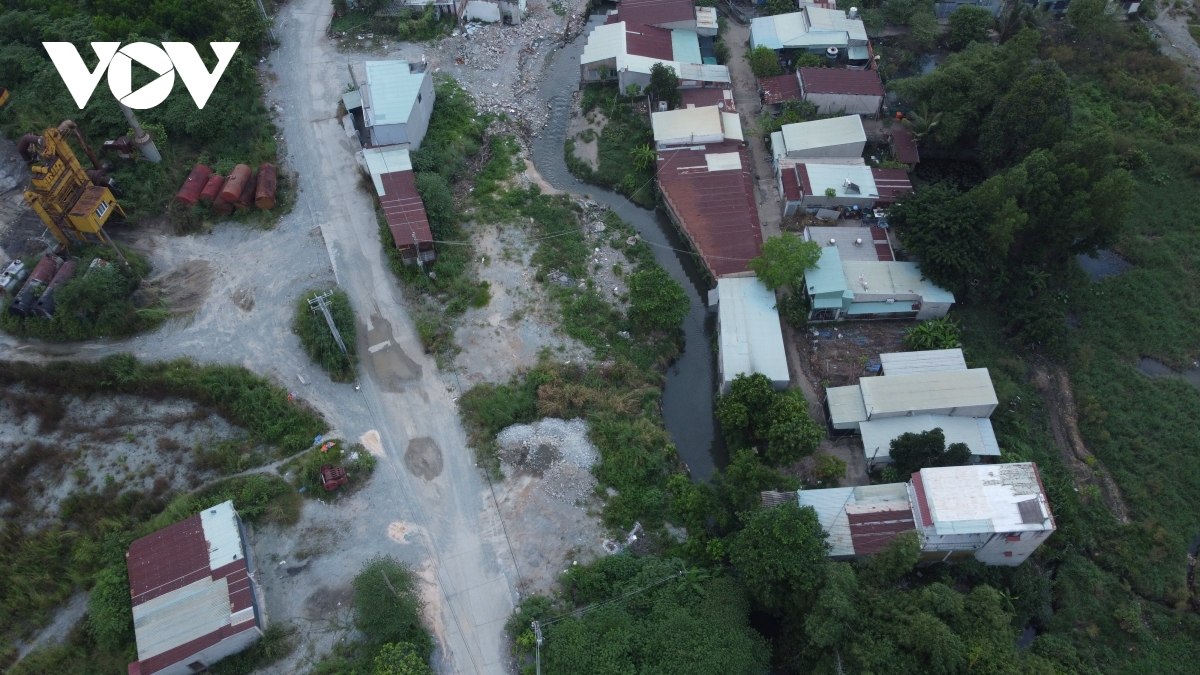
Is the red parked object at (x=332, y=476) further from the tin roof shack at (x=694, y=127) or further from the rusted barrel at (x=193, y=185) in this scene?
the tin roof shack at (x=694, y=127)

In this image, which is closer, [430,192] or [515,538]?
[515,538]

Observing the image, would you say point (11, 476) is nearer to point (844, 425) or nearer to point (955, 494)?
point (844, 425)

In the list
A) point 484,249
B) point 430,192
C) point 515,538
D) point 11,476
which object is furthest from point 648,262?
point 11,476

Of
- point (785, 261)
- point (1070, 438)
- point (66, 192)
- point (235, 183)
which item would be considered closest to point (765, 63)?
point (785, 261)

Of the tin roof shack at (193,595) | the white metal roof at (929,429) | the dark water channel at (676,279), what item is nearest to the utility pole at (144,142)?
the dark water channel at (676,279)

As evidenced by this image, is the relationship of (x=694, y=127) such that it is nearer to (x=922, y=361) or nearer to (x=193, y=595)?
(x=922, y=361)

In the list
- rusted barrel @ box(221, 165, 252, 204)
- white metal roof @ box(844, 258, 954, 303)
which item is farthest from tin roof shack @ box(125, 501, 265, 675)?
white metal roof @ box(844, 258, 954, 303)
